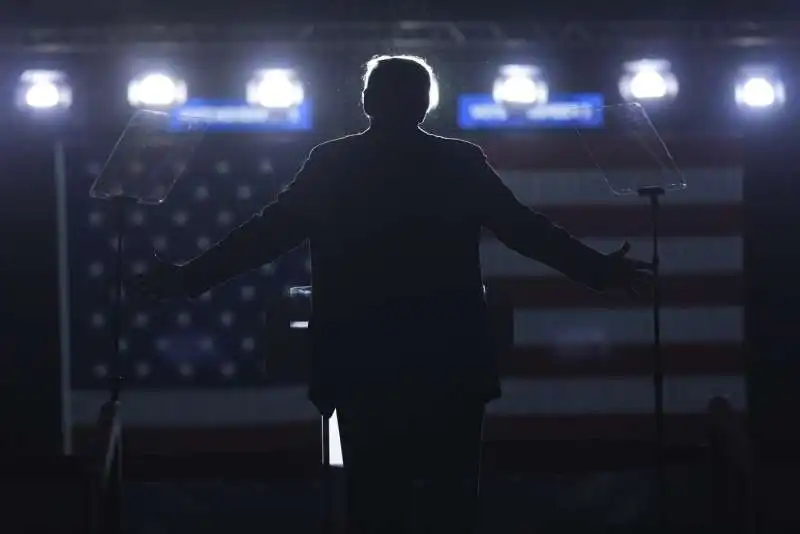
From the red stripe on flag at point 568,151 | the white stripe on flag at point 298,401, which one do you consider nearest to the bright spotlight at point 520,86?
the red stripe on flag at point 568,151

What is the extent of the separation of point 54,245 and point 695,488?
104 inches

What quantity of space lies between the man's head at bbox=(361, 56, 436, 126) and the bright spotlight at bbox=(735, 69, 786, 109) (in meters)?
2.60

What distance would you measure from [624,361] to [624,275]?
2.42 meters

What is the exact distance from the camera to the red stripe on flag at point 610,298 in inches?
151

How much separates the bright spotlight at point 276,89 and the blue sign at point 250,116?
Answer: 42 millimetres

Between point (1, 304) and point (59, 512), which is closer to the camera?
point (59, 512)

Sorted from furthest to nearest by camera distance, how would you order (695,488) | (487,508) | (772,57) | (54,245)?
1. (54,245)
2. (772,57)
3. (487,508)
4. (695,488)

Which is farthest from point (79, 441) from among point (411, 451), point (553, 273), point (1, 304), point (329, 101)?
point (411, 451)

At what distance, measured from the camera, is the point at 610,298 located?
3887mm

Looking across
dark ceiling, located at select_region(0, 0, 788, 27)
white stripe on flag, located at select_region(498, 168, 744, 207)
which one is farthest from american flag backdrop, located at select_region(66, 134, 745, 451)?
dark ceiling, located at select_region(0, 0, 788, 27)

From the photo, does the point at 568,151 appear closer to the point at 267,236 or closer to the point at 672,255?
the point at 672,255

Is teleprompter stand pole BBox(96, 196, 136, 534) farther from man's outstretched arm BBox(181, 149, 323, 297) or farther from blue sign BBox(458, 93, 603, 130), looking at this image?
blue sign BBox(458, 93, 603, 130)

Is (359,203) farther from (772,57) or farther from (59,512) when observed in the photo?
(772,57)

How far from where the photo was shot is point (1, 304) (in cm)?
382
